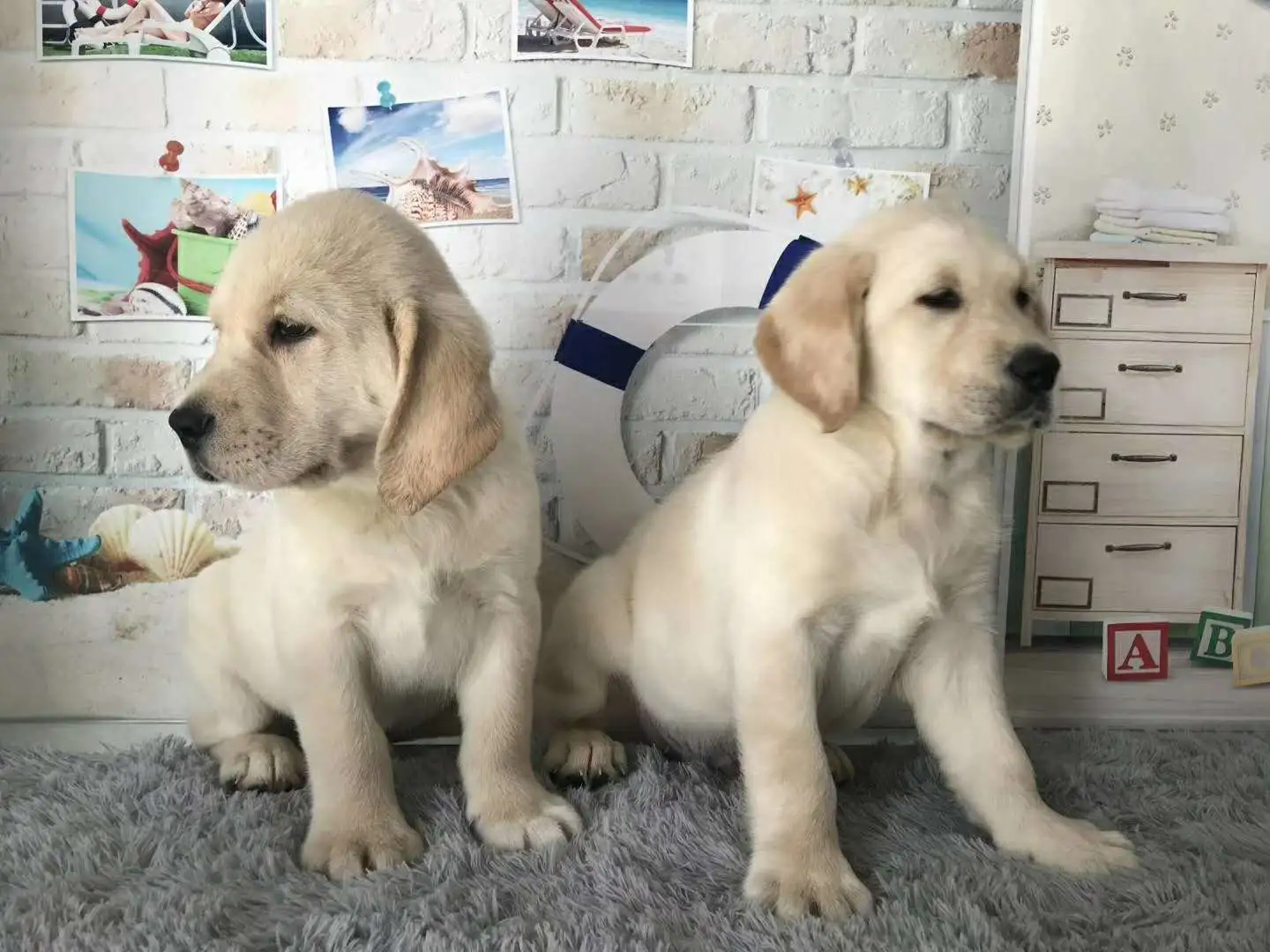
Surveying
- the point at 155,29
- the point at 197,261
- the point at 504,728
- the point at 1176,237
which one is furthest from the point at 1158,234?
the point at 155,29

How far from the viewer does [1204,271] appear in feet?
7.03

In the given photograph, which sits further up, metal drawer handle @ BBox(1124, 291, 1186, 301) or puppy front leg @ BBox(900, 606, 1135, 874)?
metal drawer handle @ BBox(1124, 291, 1186, 301)

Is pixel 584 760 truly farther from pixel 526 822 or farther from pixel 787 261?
pixel 787 261

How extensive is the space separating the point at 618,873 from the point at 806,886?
0.93 feet

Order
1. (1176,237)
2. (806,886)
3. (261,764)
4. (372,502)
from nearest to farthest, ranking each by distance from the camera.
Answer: (806,886)
(372,502)
(261,764)
(1176,237)

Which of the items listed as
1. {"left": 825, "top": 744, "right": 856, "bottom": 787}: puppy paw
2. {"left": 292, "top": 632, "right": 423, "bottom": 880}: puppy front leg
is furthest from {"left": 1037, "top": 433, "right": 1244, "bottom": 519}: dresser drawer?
{"left": 292, "top": 632, "right": 423, "bottom": 880}: puppy front leg

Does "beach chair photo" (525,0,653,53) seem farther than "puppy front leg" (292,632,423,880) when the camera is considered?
Yes

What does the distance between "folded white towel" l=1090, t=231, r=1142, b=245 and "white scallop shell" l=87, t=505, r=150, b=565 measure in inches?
86.8

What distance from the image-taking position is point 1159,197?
215 cm

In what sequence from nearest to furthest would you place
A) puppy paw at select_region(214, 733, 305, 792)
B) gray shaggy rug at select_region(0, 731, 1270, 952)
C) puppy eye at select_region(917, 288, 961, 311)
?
gray shaggy rug at select_region(0, 731, 1270, 952) → puppy eye at select_region(917, 288, 961, 311) → puppy paw at select_region(214, 733, 305, 792)

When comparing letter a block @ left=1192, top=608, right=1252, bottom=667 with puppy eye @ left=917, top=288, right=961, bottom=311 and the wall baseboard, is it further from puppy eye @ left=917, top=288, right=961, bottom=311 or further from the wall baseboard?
puppy eye @ left=917, top=288, right=961, bottom=311

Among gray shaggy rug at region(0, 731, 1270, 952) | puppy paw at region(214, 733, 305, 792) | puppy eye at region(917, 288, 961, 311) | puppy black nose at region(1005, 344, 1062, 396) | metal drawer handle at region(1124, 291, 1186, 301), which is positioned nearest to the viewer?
gray shaggy rug at region(0, 731, 1270, 952)

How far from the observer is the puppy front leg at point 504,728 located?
1.68 metres

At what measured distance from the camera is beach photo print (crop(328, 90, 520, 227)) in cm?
227
